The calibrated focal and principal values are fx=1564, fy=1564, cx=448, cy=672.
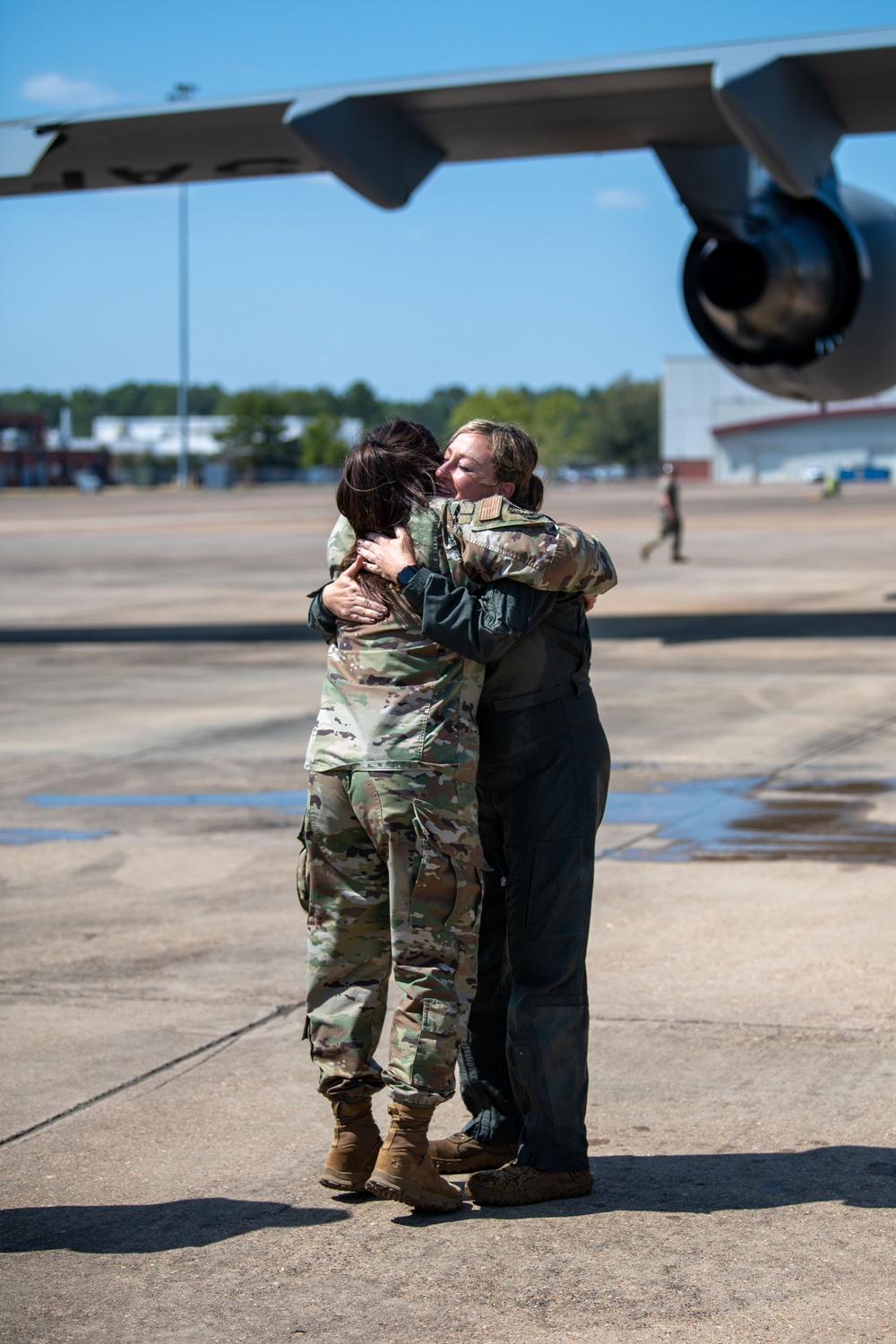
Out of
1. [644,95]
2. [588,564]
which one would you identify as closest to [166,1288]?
[588,564]

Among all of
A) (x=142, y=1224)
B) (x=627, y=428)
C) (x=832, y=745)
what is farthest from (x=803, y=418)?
(x=142, y=1224)

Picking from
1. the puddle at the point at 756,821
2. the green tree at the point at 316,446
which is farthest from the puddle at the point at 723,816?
the green tree at the point at 316,446

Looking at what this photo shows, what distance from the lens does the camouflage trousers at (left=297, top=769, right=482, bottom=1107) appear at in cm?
353

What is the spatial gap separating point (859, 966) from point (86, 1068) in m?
2.61

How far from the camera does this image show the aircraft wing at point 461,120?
12.1 meters

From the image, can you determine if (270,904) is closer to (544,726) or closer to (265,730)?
(544,726)

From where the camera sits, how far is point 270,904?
6379mm

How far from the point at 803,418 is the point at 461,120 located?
3800 inches

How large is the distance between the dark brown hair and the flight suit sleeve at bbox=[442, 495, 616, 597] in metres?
0.11

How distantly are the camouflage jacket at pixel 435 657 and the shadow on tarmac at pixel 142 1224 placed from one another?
103 centimetres

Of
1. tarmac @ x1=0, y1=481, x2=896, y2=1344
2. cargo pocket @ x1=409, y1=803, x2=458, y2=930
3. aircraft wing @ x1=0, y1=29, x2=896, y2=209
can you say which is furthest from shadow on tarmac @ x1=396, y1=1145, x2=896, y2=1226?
aircraft wing @ x1=0, y1=29, x2=896, y2=209

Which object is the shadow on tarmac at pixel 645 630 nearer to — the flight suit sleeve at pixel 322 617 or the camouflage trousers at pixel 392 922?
the flight suit sleeve at pixel 322 617

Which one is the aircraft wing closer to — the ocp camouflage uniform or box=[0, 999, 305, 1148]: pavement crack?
box=[0, 999, 305, 1148]: pavement crack

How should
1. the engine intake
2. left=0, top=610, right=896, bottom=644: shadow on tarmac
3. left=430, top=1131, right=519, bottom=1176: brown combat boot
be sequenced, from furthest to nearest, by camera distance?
left=0, top=610, right=896, bottom=644: shadow on tarmac
the engine intake
left=430, top=1131, right=519, bottom=1176: brown combat boot
